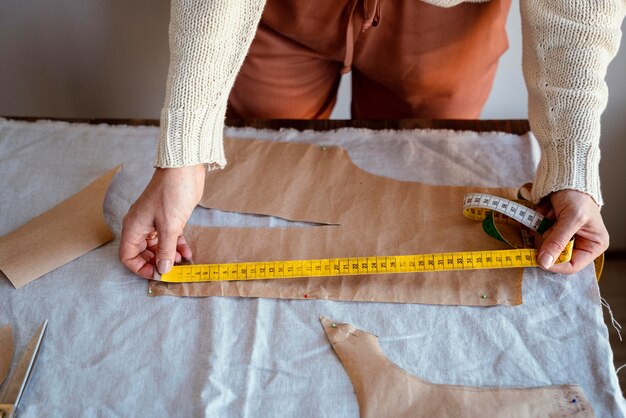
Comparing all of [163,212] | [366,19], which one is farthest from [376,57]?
[163,212]

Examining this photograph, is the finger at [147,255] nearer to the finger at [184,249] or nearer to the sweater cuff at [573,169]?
the finger at [184,249]

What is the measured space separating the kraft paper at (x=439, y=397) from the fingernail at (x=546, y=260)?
0.22 m

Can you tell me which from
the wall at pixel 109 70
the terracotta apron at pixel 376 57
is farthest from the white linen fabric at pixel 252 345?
the wall at pixel 109 70

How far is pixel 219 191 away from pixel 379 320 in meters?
0.46

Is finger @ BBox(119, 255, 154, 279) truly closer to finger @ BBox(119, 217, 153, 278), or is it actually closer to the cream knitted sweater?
finger @ BBox(119, 217, 153, 278)

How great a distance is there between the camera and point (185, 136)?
1065 millimetres

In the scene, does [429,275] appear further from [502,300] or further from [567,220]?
[567,220]

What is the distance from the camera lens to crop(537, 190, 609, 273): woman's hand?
108cm

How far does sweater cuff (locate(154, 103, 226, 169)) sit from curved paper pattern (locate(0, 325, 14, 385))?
43 centimetres

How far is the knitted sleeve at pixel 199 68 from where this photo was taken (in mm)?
1043

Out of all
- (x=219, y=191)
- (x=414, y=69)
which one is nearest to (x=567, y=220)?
(x=414, y=69)

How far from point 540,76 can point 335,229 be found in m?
0.50

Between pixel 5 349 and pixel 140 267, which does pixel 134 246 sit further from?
pixel 5 349

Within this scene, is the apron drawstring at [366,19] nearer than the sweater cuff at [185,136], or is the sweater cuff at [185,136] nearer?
the sweater cuff at [185,136]
